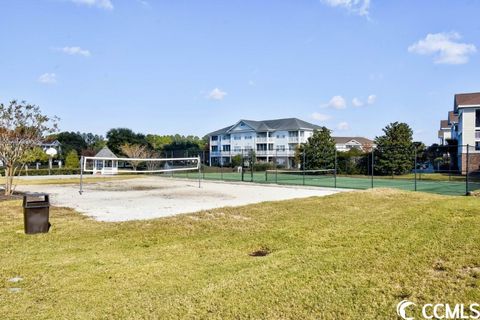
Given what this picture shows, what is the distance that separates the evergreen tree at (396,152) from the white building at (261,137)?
20233 mm

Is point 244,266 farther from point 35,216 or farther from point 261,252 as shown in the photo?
point 35,216

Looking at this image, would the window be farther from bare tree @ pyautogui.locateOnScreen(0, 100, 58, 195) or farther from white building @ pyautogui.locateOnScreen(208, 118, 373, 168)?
bare tree @ pyautogui.locateOnScreen(0, 100, 58, 195)

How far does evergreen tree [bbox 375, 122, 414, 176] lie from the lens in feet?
104

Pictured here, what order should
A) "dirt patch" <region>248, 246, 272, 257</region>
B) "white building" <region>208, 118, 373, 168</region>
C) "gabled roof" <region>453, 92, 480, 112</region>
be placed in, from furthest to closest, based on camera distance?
"white building" <region>208, 118, 373, 168</region>, "gabled roof" <region>453, 92, 480, 112</region>, "dirt patch" <region>248, 246, 272, 257</region>

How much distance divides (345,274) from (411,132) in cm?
3339

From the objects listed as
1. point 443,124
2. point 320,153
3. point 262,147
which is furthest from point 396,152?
point 443,124

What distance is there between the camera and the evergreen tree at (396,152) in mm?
31608

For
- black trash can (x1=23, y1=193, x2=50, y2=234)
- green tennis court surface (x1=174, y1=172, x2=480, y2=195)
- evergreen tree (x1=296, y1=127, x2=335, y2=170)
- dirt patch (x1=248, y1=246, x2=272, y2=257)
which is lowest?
green tennis court surface (x1=174, y1=172, x2=480, y2=195)

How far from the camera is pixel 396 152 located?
31531 millimetres

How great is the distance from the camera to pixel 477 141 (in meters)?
34.7

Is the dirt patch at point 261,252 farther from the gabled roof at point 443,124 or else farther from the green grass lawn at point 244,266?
the gabled roof at point 443,124

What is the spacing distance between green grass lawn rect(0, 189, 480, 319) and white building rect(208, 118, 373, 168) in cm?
4564

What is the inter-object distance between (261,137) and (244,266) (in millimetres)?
56021

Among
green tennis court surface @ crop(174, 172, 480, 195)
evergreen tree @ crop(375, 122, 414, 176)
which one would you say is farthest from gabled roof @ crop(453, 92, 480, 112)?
green tennis court surface @ crop(174, 172, 480, 195)
